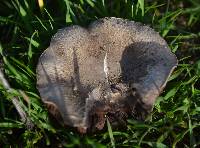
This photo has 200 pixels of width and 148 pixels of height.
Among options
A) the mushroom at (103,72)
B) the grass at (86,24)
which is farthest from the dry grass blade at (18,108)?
the mushroom at (103,72)

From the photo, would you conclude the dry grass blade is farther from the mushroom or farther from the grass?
the mushroom

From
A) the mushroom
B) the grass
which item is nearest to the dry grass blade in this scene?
the grass

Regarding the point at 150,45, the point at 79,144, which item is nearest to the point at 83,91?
the point at 79,144

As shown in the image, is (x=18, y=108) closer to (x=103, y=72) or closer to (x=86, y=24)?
(x=103, y=72)

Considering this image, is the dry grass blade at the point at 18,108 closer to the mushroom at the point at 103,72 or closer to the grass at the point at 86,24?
the grass at the point at 86,24

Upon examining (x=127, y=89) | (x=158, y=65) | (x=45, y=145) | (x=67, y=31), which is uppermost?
(x=67, y=31)

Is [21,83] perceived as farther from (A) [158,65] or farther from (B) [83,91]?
(A) [158,65]
